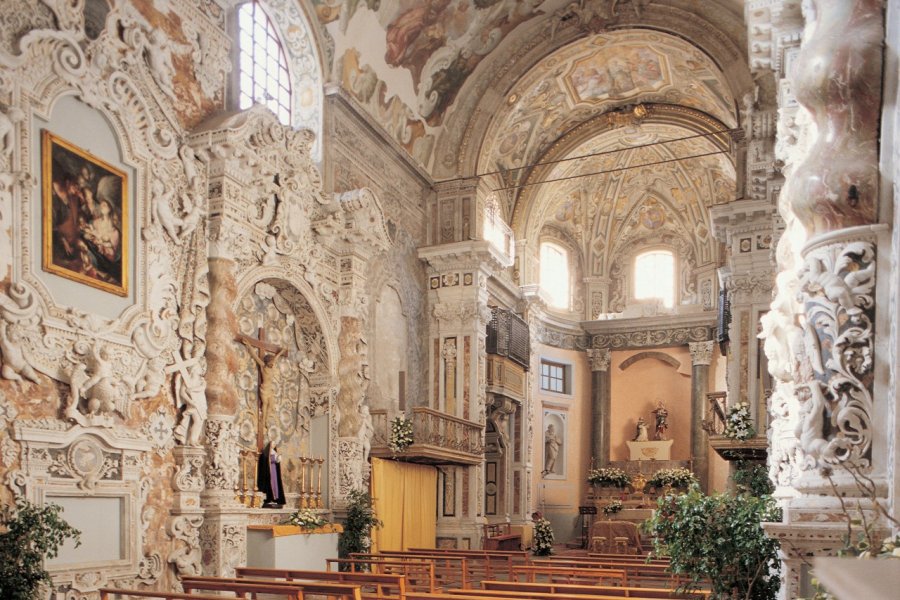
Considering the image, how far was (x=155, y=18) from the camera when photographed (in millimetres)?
11875

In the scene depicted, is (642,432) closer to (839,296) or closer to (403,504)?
(403,504)

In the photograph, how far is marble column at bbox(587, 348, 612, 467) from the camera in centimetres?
2770

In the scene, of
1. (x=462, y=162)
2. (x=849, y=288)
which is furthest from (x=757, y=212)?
(x=849, y=288)

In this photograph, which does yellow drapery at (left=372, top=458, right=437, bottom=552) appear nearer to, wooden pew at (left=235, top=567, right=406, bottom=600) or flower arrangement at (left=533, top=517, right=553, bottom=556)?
flower arrangement at (left=533, top=517, right=553, bottom=556)

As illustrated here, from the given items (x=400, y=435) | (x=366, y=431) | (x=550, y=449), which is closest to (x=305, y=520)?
(x=366, y=431)

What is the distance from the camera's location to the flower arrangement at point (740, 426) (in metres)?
15.7

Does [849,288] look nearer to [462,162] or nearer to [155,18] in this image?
[155,18]

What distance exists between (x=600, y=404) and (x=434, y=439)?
38.8ft

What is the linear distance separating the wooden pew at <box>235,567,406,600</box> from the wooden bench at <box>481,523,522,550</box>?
8.98m

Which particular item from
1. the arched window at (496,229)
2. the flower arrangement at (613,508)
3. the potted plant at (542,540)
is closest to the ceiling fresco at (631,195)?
the arched window at (496,229)

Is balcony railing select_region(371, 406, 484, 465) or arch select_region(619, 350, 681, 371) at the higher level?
arch select_region(619, 350, 681, 371)

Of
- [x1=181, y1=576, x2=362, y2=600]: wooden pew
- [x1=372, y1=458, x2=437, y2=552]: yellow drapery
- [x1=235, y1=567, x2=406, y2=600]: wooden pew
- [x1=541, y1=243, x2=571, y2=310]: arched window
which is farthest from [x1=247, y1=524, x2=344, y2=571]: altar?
[x1=541, y1=243, x2=571, y2=310]: arched window

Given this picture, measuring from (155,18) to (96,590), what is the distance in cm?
736

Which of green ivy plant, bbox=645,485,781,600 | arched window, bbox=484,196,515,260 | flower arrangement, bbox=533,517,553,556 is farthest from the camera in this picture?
flower arrangement, bbox=533,517,553,556
